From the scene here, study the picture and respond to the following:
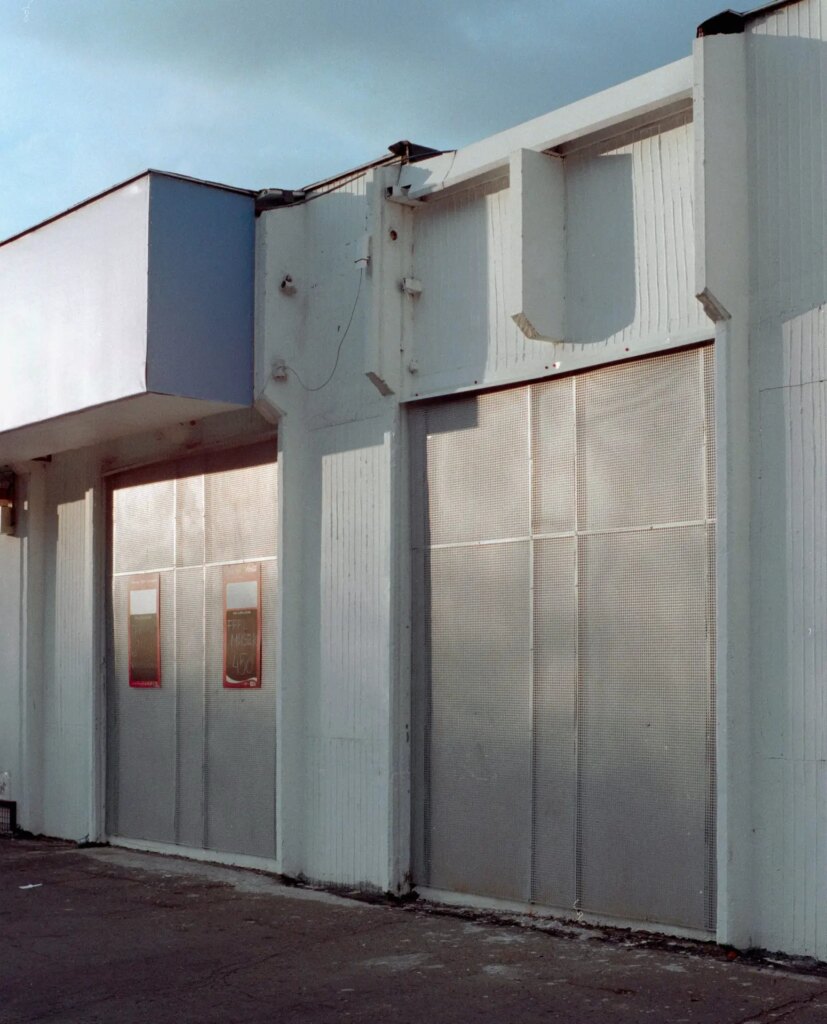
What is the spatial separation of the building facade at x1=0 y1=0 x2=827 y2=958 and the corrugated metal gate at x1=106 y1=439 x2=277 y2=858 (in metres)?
0.05

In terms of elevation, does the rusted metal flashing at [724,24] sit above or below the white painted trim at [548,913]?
above

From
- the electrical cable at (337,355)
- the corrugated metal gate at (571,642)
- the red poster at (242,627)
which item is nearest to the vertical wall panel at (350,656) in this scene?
the corrugated metal gate at (571,642)

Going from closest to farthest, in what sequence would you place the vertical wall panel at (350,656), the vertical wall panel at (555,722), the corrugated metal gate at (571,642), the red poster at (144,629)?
the corrugated metal gate at (571,642) < the vertical wall panel at (555,722) < the vertical wall panel at (350,656) < the red poster at (144,629)

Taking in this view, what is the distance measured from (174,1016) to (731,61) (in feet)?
23.2

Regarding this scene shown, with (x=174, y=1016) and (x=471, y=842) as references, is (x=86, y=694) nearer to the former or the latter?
(x=471, y=842)

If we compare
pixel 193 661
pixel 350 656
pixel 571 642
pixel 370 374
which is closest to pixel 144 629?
pixel 193 661

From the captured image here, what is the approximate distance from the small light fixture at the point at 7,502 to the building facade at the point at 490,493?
2307 millimetres

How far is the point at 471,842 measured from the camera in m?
11.1

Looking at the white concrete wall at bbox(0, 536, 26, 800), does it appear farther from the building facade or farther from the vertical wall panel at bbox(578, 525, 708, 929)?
the vertical wall panel at bbox(578, 525, 708, 929)

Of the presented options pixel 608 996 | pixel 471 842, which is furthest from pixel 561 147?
pixel 608 996

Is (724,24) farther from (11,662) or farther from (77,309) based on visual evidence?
(11,662)

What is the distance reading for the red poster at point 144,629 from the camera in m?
15.1

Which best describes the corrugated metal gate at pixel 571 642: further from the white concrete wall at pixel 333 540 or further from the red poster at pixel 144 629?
the red poster at pixel 144 629

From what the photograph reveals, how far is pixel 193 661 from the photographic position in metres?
14.5
